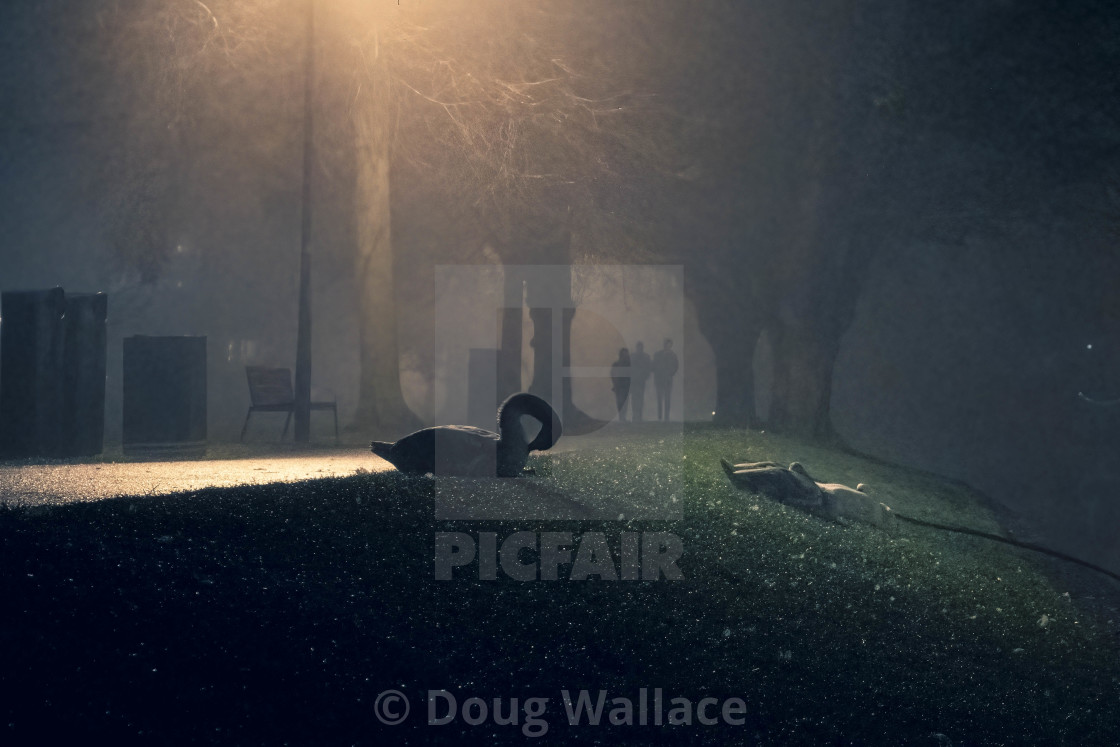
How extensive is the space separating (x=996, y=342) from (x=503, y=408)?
17996mm

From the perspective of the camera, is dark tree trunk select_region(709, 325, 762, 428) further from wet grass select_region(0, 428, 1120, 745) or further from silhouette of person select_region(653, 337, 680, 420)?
wet grass select_region(0, 428, 1120, 745)

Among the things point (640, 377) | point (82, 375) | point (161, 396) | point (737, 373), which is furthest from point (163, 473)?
point (640, 377)

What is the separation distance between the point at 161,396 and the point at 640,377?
47.3 ft

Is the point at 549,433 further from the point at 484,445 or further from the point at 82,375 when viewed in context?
the point at 82,375

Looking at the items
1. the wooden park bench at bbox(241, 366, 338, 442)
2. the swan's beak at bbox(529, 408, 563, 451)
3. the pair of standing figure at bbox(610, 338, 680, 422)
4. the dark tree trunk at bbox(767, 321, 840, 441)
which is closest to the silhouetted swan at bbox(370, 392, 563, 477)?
the swan's beak at bbox(529, 408, 563, 451)

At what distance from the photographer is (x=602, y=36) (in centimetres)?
1518

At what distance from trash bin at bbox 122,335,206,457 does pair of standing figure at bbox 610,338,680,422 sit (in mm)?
11763

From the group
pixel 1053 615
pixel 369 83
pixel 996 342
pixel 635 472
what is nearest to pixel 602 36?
pixel 369 83

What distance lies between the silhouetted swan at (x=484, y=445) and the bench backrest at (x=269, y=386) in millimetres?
7751

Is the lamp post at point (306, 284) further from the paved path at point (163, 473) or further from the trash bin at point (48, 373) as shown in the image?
the trash bin at point (48, 373)

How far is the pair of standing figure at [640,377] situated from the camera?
2270 cm

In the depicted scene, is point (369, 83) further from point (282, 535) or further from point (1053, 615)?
point (1053, 615)

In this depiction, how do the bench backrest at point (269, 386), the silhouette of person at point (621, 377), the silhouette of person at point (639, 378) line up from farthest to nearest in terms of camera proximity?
1. the silhouette of person at point (639, 378)
2. the silhouette of person at point (621, 377)
3. the bench backrest at point (269, 386)

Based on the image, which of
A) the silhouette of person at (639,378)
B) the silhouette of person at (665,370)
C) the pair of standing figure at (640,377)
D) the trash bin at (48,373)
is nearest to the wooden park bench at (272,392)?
the trash bin at (48,373)
